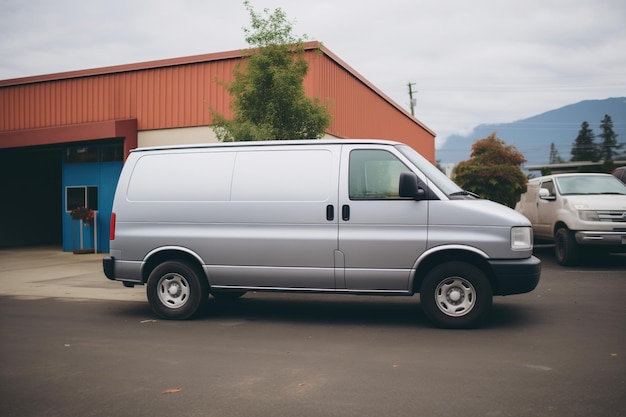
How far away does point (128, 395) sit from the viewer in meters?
4.68

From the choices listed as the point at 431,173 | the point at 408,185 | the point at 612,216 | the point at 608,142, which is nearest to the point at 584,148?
the point at 608,142

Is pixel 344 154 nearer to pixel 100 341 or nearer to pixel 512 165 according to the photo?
pixel 100 341

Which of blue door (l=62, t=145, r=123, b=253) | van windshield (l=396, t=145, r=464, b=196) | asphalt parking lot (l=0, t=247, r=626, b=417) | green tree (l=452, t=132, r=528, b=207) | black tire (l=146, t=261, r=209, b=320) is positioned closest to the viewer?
asphalt parking lot (l=0, t=247, r=626, b=417)

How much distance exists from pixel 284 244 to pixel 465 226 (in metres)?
2.14

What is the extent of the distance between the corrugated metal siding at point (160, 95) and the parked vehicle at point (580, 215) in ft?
19.3

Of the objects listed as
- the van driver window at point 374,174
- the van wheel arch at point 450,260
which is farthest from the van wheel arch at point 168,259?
the van wheel arch at point 450,260

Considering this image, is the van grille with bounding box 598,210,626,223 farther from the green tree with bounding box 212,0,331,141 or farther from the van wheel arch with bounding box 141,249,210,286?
the van wheel arch with bounding box 141,249,210,286

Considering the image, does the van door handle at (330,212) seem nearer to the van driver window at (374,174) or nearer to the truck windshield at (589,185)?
the van driver window at (374,174)

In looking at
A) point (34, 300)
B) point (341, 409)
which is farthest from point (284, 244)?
point (34, 300)

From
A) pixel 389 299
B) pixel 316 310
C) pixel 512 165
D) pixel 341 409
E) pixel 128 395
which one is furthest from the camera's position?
pixel 512 165

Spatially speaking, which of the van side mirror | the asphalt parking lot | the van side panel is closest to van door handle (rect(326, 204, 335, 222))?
the van side panel

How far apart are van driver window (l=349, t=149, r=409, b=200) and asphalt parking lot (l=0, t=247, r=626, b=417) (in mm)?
1582

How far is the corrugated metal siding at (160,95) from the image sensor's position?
16.6 metres

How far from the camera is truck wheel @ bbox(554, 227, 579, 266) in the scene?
1295 centimetres
